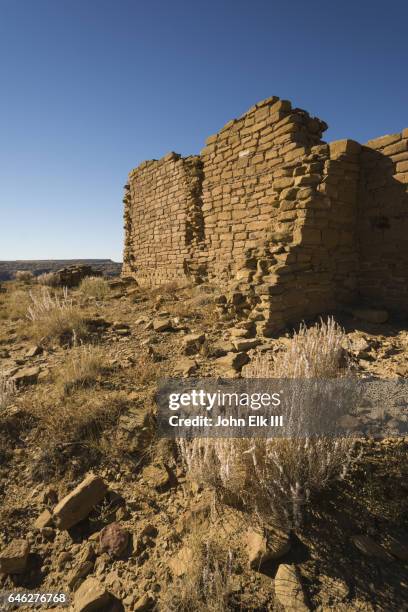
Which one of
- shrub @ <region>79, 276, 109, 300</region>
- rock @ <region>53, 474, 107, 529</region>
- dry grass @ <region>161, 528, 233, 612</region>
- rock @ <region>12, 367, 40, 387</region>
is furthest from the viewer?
shrub @ <region>79, 276, 109, 300</region>

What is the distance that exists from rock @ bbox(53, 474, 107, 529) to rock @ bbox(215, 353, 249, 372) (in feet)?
5.73

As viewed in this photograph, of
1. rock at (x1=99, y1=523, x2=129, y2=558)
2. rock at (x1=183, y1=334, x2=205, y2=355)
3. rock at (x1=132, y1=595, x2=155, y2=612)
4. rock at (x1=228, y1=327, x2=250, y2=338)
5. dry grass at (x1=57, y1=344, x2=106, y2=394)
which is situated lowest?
rock at (x1=132, y1=595, x2=155, y2=612)

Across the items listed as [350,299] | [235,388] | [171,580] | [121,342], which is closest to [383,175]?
[350,299]

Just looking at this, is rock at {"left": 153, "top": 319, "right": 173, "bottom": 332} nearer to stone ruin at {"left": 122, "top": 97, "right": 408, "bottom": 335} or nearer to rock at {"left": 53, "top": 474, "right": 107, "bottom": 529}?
stone ruin at {"left": 122, "top": 97, "right": 408, "bottom": 335}

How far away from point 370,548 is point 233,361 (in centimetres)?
214

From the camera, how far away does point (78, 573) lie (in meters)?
1.87

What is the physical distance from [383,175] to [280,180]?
4.91 ft

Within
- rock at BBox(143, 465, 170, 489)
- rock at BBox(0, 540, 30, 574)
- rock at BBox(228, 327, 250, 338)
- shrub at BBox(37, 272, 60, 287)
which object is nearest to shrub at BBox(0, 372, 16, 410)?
rock at BBox(0, 540, 30, 574)

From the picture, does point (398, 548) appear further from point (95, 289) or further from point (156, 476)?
point (95, 289)

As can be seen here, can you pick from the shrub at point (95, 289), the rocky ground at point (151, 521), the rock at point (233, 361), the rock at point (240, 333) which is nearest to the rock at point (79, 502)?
the rocky ground at point (151, 521)

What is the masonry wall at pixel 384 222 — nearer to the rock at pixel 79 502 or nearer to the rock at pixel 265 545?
the rock at pixel 265 545

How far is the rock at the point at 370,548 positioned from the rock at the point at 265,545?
14.3 inches

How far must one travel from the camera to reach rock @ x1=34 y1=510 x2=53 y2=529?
7.13 ft

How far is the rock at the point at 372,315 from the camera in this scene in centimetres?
444
